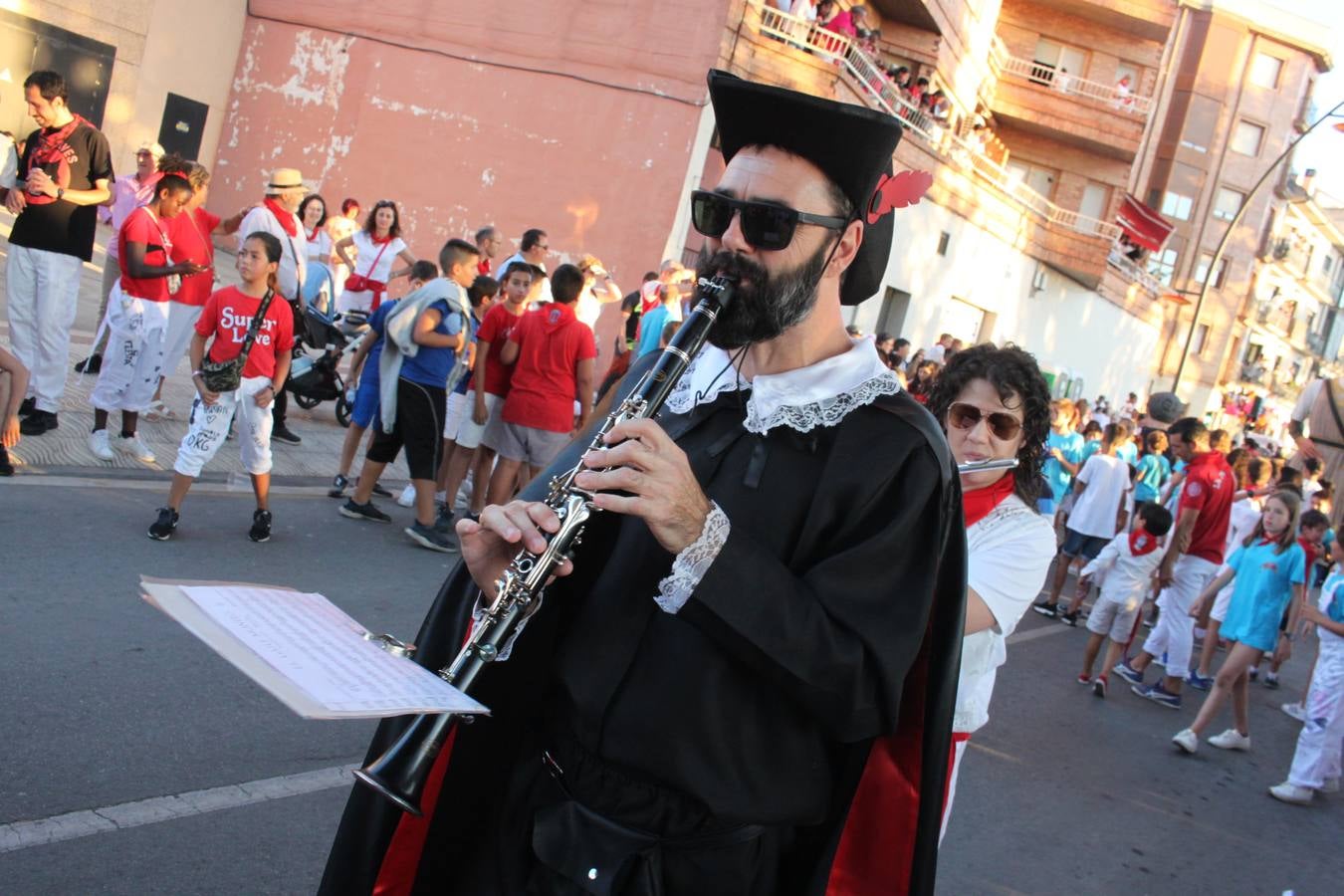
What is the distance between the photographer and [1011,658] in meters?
9.06

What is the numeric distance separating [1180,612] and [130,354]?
770 centimetres

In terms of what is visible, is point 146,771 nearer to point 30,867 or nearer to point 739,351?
point 30,867

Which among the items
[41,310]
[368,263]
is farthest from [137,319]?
[368,263]

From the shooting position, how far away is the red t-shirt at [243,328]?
6707 millimetres

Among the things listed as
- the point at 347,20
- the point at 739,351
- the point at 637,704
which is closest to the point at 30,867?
the point at 637,704

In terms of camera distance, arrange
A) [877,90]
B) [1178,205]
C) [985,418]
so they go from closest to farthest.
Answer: [985,418]
[877,90]
[1178,205]

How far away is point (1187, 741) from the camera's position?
297 inches

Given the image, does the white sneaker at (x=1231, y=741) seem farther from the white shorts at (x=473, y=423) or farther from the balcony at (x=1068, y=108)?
the balcony at (x=1068, y=108)

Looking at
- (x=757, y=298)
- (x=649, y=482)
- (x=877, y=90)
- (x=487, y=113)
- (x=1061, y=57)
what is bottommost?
(x=649, y=482)

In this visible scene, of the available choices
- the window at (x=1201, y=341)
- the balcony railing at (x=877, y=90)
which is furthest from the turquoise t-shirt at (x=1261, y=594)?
the window at (x=1201, y=341)

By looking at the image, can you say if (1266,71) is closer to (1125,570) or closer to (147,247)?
(1125,570)

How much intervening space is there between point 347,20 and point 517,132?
3719mm

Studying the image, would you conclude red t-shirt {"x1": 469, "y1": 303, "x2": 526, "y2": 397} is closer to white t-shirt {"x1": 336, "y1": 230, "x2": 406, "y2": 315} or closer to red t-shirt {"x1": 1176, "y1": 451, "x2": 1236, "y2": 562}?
white t-shirt {"x1": 336, "y1": 230, "x2": 406, "y2": 315}

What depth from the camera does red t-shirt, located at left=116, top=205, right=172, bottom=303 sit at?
7.77 meters
